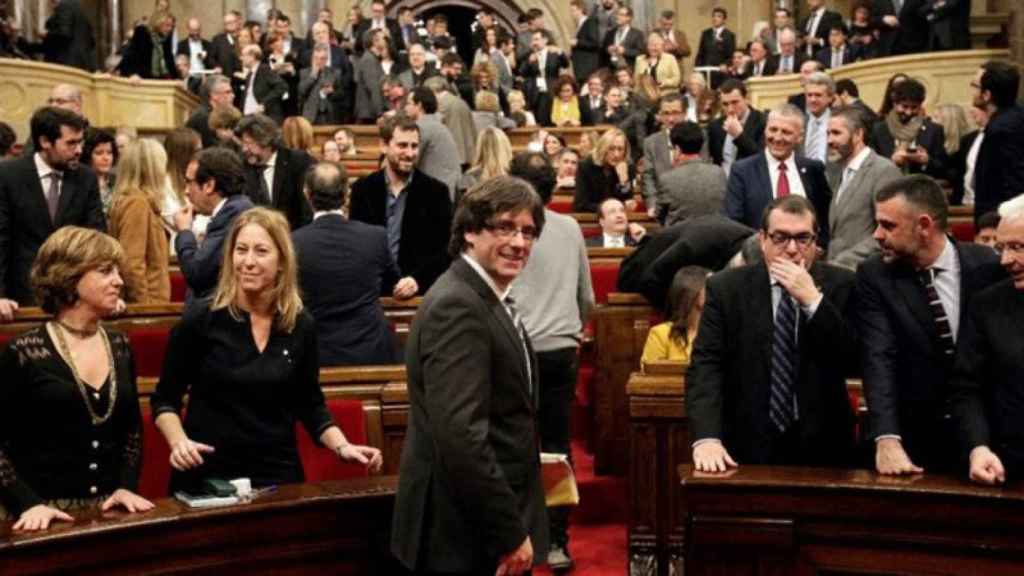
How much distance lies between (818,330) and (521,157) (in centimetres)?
179

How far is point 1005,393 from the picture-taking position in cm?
352

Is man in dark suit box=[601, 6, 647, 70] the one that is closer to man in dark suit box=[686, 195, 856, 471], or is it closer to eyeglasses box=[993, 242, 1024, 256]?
man in dark suit box=[686, 195, 856, 471]

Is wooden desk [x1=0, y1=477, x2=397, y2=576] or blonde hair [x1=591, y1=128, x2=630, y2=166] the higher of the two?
blonde hair [x1=591, y1=128, x2=630, y2=166]

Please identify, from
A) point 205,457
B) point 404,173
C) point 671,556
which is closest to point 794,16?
point 404,173

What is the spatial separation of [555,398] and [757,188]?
6.23ft

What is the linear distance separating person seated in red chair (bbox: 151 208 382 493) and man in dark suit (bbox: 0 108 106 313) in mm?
2338

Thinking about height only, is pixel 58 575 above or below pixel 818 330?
Result: below

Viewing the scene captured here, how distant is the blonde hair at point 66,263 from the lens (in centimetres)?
350

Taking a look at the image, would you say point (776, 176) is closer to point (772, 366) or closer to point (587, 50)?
point (772, 366)

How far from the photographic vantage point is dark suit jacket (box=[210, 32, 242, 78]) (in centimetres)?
1581

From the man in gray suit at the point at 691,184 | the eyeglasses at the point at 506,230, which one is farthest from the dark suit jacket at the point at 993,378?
the man in gray suit at the point at 691,184

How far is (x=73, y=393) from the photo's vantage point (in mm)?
3420

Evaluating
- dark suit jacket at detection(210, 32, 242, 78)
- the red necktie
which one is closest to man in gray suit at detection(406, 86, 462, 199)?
the red necktie

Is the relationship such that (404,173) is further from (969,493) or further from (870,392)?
(969,493)
